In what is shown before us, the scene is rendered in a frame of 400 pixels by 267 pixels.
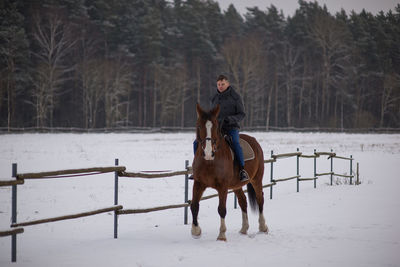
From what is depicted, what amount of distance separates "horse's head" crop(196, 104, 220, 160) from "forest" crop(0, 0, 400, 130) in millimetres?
38983

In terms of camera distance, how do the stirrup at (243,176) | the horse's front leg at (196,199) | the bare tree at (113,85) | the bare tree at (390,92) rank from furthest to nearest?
the bare tree at (390,92)
the bare tree at (113,85)
the stirrup at (243,176)
the horse's front leg at (196,199)

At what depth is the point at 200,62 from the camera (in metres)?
55.2

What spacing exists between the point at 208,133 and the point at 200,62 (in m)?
50.1

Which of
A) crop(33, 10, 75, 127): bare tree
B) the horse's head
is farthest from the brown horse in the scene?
crop(33, 10, 75, 127): bare tree

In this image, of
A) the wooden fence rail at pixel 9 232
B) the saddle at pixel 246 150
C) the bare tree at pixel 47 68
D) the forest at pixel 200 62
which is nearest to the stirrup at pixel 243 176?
the saddle at pixel 246 150

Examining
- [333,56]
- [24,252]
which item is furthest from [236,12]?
[24,252]

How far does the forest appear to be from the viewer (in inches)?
1772

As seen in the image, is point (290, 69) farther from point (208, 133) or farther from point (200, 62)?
point (208, 133)

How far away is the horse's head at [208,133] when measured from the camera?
241 inches

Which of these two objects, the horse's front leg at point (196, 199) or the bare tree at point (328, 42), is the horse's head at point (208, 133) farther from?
the bare tree at point (328, 42)

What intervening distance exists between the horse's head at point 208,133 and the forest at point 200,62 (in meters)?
39.0

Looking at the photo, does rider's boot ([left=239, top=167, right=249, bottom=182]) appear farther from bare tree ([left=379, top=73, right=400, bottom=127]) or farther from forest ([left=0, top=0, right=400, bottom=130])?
bare tree ([left=379, top=73, right=400, bottom=127])

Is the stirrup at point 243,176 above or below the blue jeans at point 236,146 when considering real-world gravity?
below

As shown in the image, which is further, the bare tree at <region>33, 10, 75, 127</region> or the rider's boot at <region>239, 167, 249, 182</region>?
the bare tree at <region>33, 10, 75, 127</region>
